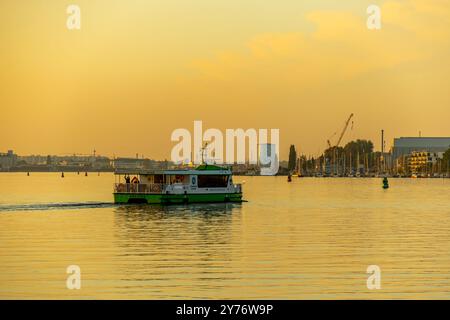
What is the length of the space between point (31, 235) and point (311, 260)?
2569cm

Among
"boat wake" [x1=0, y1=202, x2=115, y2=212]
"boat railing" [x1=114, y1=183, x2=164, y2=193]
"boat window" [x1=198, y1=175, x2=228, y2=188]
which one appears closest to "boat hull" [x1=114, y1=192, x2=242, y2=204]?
"boat railing" [x1=114, y1=183, x2=164, y2=193]

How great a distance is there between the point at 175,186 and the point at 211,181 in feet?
16.7

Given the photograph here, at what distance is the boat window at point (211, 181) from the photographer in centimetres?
10125

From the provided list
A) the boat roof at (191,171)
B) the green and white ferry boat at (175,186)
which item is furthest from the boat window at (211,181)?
the boat roof at (191,171)

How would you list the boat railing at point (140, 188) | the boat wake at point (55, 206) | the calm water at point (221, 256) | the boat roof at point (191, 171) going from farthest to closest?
the boat railing at point (140, 188) → the boat roof at point (191, 171) → the boat wake at point (55, 206) → the calm water at point (221, 256)

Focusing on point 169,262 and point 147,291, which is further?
point 169,262

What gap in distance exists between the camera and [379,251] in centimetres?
5222

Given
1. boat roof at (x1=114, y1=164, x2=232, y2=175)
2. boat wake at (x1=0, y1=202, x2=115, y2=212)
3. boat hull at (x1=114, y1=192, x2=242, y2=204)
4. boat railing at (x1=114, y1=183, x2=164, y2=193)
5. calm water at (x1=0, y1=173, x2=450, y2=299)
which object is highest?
boat roof at (x1=114, y1=164, x2=232, y2=175)

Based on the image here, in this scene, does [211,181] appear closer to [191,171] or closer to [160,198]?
[191,171]

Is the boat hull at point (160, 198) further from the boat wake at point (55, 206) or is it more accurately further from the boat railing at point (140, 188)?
the boat wake at point (55, 206)

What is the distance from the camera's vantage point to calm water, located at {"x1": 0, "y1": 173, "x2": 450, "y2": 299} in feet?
119

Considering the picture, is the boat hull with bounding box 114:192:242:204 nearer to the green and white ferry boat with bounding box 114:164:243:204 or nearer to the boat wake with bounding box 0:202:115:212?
the green and white ferry boat with bounding box 114:164:243:204
